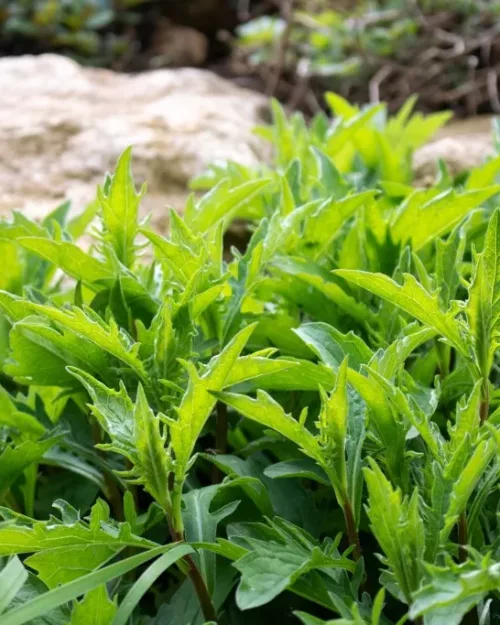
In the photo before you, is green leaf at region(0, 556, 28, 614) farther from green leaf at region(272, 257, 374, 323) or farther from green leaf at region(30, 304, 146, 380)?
green leaf at region(272, 257, 374, 323)

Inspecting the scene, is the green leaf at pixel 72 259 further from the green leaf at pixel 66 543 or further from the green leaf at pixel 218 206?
the green leaf at pixel 66 543

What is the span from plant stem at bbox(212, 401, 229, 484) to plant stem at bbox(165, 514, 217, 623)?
0.20 meters

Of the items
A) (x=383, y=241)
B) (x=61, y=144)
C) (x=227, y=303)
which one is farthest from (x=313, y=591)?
(x=61, y=144)

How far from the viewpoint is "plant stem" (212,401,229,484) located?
91cm

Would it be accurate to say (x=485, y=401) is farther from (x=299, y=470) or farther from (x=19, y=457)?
(x=19, y=457)

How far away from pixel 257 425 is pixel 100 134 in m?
1.31

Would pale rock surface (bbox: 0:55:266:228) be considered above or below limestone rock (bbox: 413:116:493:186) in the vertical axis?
above

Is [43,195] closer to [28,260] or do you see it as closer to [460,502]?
[28,260]

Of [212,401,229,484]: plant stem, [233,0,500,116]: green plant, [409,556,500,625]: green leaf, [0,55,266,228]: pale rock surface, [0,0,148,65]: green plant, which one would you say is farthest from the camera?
[0,0,148,65]: green plant

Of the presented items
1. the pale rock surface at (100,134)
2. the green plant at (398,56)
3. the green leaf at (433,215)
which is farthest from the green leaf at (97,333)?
the green plant at (398,56)

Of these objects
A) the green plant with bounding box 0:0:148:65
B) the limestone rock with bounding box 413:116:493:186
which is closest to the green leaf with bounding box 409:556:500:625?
the limestone rock with bounding box 413:116:493:186

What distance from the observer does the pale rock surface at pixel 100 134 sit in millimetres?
1795

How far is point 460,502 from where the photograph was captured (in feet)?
2.05

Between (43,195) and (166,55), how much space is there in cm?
280
